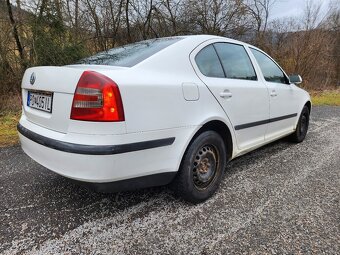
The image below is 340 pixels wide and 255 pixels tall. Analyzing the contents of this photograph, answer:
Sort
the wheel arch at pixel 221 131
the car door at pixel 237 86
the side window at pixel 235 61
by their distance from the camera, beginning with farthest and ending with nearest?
1. the side window at pixel 235 61
2. the car door at pixel 237 86
3. the wheel arch at pixel 221 131

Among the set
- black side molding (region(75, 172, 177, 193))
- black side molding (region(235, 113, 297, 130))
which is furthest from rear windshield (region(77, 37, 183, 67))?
black side molding (region(235, 113, 297, 130))

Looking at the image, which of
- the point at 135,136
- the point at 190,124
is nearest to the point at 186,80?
the point at 190,124

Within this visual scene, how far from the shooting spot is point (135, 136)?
210 cm

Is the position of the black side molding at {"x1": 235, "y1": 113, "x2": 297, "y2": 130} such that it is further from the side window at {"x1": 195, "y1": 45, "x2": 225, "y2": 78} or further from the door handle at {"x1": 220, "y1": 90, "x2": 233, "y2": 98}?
the side window at {"x1": 195, "y1": 45, "x2": 225, "y2": 78}

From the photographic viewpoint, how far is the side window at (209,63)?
2721 mm

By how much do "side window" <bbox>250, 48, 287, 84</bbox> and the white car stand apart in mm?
523

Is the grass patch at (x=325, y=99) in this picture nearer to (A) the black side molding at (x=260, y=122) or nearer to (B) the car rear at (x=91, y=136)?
(A) the black side molding at (x=260, y=122)

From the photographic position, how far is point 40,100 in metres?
2.46

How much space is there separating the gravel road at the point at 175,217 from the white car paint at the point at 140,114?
48 cm

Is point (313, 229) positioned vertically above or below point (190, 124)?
below

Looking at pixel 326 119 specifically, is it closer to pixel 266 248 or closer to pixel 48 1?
pixel 266 248

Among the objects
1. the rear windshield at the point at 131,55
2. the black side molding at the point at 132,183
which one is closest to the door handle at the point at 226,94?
the rear windshield at the point at 131,55

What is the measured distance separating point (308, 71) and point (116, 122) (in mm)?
16712

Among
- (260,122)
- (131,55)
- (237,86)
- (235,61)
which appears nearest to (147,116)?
(131,55)
